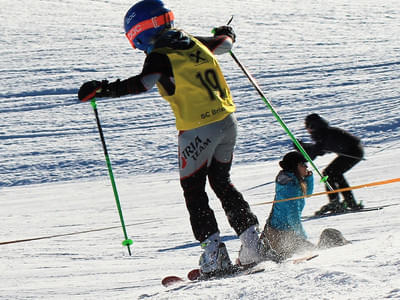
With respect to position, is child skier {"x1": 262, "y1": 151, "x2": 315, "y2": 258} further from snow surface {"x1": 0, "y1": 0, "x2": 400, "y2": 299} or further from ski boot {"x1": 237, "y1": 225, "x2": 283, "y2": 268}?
snow surface {"x1": 0, "y1": 0, "x2": 400, "y2": 299}

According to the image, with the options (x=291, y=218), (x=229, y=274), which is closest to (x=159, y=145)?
(x=291, y=218)

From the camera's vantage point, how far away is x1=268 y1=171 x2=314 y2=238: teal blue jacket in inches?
177

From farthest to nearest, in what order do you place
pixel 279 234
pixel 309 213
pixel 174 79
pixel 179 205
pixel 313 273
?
pixel 179 205
pixel 309 213
pixel 279 234
pixel 174 79
pixel 313 273

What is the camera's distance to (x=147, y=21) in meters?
3.47

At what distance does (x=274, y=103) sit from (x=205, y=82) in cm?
1153

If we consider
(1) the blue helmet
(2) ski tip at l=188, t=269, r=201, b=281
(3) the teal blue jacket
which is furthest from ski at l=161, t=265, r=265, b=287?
(1) the blue helmet

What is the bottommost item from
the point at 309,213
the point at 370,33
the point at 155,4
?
the point at 309,213

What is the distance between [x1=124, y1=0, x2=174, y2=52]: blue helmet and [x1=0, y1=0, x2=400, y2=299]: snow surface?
1.28 metres

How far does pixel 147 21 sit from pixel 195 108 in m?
0.57

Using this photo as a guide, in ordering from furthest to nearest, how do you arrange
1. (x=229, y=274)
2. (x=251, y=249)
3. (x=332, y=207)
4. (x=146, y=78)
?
(x=332, y=207)
(x=251, y=249)
(x=229, y=274)
(x=146, y=78)

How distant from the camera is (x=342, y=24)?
23.7 meters

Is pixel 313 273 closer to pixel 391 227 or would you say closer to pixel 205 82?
pixel 205 82

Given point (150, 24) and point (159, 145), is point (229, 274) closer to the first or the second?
point (150, 24)

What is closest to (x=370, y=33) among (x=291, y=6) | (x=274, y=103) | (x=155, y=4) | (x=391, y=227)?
(x=291, y=6)
